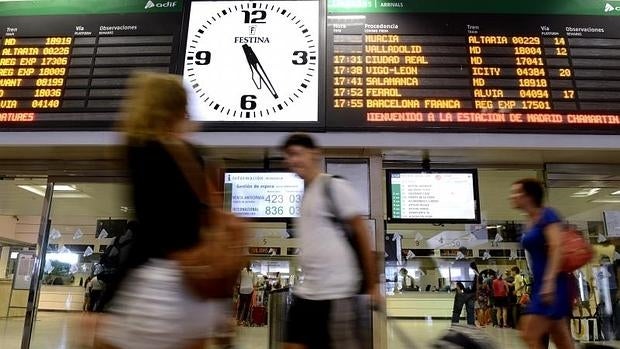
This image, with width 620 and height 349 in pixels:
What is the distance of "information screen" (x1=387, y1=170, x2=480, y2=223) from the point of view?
16.0 ft

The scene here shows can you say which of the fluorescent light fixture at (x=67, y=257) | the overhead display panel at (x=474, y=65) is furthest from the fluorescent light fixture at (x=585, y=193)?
the fluorescent light fixture at (x=67, y=257)

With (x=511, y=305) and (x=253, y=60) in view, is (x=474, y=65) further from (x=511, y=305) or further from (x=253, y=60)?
(x=511, y=305)

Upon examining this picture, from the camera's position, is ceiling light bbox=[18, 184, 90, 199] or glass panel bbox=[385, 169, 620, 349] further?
glass panel bbox=[385, 169, 620, 349]

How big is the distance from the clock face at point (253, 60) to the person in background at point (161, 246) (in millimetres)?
3388

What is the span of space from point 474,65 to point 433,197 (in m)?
1.33

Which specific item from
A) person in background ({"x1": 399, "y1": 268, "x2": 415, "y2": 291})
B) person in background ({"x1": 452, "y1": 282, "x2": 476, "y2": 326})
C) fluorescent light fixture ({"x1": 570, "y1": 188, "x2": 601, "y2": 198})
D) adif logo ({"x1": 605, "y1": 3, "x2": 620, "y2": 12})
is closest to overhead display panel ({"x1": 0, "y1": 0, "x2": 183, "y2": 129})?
adif logo ({"x1": 605, "y1": 3, "x2": 620, "y2": 12})

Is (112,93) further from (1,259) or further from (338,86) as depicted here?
(1,259)

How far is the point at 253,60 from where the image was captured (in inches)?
193

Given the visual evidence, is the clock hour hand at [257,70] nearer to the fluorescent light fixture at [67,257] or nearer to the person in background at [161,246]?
the person in background at [161,246]

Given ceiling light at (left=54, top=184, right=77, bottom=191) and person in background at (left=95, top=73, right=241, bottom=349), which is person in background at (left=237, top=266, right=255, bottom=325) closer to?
ceiling light at (left=54, top=184, right=77, bottom=191)

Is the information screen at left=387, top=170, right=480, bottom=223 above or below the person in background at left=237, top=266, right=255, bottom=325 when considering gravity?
above

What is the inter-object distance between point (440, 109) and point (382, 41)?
87cm

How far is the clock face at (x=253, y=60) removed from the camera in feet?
15.6

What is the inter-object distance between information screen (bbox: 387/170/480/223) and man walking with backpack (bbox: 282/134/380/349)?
257cm
